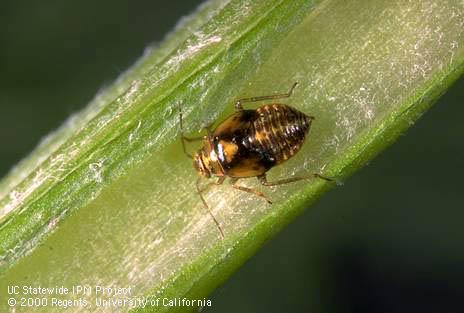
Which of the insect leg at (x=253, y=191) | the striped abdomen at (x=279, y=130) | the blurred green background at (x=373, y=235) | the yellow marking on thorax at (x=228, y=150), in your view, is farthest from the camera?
the blurred green background at (x=373, y=235)

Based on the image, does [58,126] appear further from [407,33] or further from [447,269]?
[447,269]

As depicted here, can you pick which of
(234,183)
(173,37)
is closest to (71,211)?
(234,183)

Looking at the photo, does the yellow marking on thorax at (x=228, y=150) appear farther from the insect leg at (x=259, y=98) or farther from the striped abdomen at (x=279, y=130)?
the insect leg at (x=259, y=98)

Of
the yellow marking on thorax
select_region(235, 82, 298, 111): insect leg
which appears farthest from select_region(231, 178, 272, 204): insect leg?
select_region(235, 82, 298, 111): insect leg

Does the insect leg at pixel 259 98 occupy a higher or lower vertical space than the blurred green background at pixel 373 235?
higher

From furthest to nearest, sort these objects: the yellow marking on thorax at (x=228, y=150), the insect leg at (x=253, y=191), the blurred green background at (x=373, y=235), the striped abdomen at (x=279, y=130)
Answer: the blurred green background at (x=373, y=235), the yellow marking on thorax at (x=228, y=150), the striped abdomen at (x=279, y=130), the insect leg at (x=253, y=191)

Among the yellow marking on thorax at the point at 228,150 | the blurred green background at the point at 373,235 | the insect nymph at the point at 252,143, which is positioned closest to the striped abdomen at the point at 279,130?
the insect nymph at the point at 252,143

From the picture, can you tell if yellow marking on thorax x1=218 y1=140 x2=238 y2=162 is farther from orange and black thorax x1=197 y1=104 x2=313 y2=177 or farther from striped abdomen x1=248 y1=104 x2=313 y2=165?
striped abdomen x1=248 y1=104 x2=313 y2=165

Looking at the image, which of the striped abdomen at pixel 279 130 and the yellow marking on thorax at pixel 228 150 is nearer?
the striped abdomen at pixel 279 130
